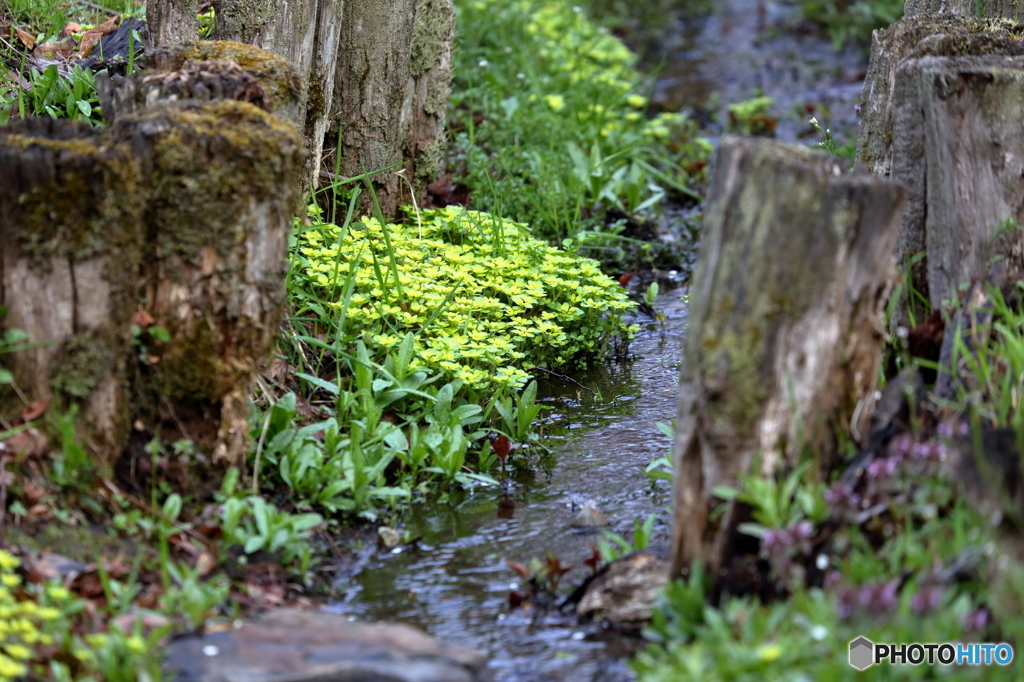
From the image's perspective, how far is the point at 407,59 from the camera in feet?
17.5

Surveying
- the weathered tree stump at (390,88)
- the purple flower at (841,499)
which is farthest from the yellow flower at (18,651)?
A: the weathered tree stump at (390,88)

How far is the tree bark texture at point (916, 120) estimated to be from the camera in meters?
3.62

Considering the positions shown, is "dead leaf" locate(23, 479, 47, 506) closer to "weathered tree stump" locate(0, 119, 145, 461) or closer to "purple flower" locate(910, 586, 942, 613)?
"weathered tree stump" locate(0, 119, 145, 461)

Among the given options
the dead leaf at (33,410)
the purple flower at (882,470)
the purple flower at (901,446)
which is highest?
the purple flower at (901,446)

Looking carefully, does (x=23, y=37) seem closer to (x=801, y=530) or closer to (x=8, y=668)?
(x=8, y=668)

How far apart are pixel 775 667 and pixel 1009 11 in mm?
3827

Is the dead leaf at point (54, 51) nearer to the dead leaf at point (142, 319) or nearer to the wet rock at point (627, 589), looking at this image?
the dead leaf at point (142, 319)

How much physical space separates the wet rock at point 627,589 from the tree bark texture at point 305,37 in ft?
7.72

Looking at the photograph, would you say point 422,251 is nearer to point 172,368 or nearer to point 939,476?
point 172,368

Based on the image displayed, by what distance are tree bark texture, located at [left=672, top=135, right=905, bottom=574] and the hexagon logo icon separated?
0.48 meters

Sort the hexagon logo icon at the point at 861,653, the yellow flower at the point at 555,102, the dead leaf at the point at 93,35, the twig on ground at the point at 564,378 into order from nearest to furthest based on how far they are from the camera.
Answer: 1. the hexagon logo icon at the point at 861,653
2. the twig on ground at the point at 564,378
3. the dead leaf at the point at 93,35
4. the yellow flower at the point at 555,102

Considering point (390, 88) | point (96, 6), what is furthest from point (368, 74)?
point (96, 6)

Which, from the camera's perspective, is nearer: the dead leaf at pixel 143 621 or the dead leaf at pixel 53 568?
the dead leaf at pixel 143 621

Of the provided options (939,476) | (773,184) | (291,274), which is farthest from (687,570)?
(291,274)
